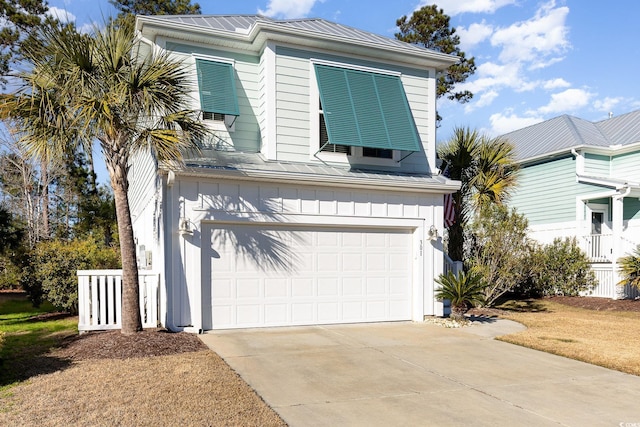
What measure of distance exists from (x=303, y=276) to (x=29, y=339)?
531cm

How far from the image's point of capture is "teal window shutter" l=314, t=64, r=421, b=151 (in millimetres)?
10914

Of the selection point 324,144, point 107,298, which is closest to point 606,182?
point 324,144

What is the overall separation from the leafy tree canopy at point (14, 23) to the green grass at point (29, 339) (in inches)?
388

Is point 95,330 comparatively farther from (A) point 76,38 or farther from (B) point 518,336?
(B) point 518,336

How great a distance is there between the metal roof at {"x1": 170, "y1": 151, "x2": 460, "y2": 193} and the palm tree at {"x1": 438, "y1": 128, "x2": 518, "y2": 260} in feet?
8.49

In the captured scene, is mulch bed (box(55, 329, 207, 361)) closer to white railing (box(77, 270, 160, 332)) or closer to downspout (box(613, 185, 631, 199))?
white railing (box(77, 270, 160, 332))

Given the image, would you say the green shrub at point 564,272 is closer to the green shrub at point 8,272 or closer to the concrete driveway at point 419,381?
the concrete driveway at point 419,381

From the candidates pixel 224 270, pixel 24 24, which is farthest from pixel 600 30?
pixel 24 24

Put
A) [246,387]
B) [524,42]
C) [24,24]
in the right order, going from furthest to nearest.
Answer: [524,42] → [24,24] → [246,387]

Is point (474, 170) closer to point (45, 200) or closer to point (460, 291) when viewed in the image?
point (460, 291)

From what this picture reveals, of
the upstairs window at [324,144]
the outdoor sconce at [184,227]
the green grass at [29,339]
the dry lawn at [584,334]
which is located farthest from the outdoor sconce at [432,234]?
the green grass at [29,339]

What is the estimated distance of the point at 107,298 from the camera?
9641 mm

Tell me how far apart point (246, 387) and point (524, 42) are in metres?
22.0

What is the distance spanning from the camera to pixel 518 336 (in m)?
9.60
